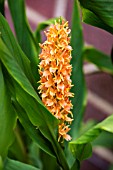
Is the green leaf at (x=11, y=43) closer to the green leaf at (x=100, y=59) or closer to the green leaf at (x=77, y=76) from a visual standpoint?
the green leaf at (x=77, y=76)

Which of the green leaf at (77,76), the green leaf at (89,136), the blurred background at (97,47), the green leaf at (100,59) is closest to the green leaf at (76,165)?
the green leaf at (89,136)

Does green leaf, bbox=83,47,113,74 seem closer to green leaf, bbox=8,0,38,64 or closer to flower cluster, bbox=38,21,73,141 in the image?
green leaf, bbox=8,0,38,64

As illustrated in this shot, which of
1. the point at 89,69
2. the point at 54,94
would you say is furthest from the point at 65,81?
the point at 89,69

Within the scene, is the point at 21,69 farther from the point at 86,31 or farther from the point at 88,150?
the point at 86,31

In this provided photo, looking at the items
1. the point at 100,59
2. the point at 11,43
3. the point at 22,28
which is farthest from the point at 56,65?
the point at 100,59

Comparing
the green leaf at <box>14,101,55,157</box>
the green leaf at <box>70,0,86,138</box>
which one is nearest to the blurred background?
the green leaf at <box>70,0,86,138</box>

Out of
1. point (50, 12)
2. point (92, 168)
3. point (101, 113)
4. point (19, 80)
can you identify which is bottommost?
point (92, 168)
